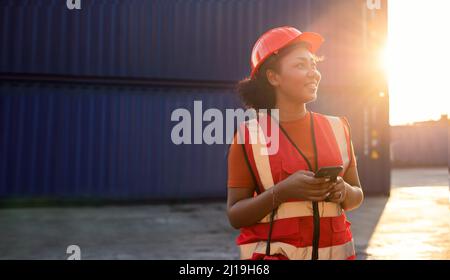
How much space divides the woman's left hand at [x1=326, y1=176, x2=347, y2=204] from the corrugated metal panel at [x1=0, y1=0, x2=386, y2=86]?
953cm

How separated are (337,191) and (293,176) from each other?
17 cm

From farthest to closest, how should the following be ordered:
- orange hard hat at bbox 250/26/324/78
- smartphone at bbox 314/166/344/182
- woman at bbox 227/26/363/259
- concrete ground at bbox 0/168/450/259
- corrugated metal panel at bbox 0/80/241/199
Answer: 1. corrugated metal panel at bbox 0/80/241/199
2. concrete ground at bbox 0/168/450/259
3. orange hard hat at bbox 250/26/324/78
4. woman at bbox 227/26/363/259
5. smartphone at bbox 314/166/344/182

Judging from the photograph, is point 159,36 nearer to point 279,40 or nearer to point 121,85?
point 121,85

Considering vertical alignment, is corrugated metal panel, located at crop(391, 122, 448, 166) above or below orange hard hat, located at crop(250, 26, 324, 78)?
below

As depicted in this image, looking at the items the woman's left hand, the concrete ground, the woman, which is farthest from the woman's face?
the concrete ground

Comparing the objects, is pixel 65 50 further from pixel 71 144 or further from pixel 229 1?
pixel 229 1

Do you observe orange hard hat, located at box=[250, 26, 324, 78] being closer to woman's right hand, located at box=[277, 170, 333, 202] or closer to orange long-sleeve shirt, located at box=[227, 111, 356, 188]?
orange long-sleeve shirt, located at box=[227, 111, 356, 188]

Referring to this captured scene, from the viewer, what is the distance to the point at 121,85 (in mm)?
10398

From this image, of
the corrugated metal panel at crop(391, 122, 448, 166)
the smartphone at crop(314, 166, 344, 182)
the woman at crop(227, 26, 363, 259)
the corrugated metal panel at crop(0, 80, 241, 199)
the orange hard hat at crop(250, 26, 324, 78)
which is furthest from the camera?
the corrugated metal panel at crop(391, 122, 448, 166)

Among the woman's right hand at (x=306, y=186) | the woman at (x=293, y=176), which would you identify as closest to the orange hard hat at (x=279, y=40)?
the woman at (x=293, y=176)

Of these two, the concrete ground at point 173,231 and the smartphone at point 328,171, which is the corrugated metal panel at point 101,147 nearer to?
the concrete ground at point 173,231

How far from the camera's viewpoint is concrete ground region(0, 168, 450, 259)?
5.51 m

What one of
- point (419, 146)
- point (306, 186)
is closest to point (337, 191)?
point (306, 186)
